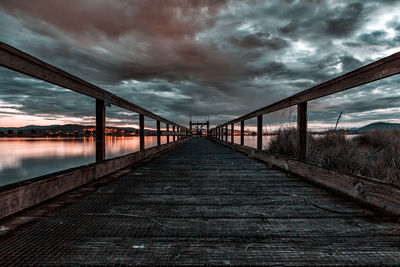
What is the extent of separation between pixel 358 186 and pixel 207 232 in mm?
1518

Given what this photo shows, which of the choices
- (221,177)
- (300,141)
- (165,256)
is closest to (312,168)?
(300,141)

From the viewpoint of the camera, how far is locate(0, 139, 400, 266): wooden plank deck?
113 cm

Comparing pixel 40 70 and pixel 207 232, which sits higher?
pixel 40 70

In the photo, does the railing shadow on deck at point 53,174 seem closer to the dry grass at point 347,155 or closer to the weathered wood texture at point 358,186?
the weathered wood texture at point 358,186

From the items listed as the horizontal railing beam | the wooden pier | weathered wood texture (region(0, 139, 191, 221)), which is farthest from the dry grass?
weathered wood texture (region(0, 139, 191, 221))

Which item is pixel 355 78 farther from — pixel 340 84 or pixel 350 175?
pixel 350 175

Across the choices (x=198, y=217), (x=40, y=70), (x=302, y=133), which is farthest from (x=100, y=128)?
(x=302, y=133)

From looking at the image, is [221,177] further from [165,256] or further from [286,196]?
[165,256]

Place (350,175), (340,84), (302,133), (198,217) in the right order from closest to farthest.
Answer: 1. (198,217)
2. (350,175)
3. (340,84)
4. (302,133)

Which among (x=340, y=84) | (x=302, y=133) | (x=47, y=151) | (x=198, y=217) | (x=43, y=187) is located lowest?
(x=47, y=151)

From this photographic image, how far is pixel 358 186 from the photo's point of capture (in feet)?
6.29

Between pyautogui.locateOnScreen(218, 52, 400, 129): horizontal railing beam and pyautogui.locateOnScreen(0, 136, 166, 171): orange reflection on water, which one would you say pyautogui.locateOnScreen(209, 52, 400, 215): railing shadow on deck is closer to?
pyautogui.locateOnScreen(218, 52, 400, 129): horizontal railing beam

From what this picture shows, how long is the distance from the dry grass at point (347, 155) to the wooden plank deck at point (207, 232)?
1.33 meters

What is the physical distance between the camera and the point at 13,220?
1.54 meters
